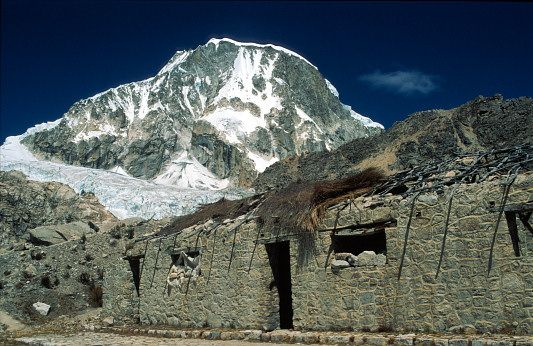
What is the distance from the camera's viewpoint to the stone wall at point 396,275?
730 centimetres

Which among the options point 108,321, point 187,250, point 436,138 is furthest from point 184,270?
point 436,138

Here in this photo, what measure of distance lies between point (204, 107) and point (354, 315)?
127 meters

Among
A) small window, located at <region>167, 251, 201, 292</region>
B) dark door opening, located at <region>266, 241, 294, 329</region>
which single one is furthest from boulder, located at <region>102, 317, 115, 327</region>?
dark door opening, located at <region>266, 241, 294, 329</region>

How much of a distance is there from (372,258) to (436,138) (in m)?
33.8

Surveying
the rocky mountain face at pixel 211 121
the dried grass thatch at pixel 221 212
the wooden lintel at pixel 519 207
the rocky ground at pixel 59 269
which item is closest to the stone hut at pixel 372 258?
the wooden lintel at pixel 519 207

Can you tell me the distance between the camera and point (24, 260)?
2000cm

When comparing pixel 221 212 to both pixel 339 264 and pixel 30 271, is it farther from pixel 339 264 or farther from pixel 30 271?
pixel 30 271

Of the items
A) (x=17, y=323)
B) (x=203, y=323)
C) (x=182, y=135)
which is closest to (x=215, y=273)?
(x=203, y=323)

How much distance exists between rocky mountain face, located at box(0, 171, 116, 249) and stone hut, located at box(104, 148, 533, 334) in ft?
133

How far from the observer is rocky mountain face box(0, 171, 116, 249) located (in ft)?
168

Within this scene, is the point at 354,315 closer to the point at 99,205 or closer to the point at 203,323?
the point at 203,323

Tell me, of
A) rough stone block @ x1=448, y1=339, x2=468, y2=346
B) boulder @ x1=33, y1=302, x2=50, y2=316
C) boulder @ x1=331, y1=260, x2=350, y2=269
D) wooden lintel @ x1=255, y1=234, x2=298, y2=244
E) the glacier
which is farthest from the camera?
the glacier

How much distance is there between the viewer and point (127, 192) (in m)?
57.5

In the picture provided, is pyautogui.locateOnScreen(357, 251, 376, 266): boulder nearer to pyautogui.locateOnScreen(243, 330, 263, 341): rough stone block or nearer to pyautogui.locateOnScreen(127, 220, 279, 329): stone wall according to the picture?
pyautogui.locateOnScreen(127, 220, 279, 329): stone wall
